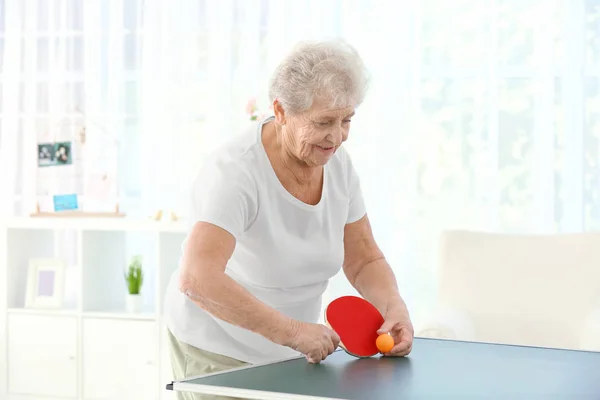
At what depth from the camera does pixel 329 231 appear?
6.77 ft

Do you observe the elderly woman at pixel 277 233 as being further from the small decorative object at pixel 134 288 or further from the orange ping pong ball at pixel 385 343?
the small decorative object at pixel 134 288

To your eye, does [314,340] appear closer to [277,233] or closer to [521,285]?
[277,233]

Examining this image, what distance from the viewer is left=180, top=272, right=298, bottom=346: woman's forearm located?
180cm

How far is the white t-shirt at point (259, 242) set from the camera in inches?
74.6

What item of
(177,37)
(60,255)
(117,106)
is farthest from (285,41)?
(60,255)

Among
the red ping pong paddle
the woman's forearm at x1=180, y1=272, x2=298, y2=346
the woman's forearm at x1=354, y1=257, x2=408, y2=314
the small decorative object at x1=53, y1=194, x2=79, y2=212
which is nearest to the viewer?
the woman's forearm at x1=180, y1=272, x2=298, y2=346

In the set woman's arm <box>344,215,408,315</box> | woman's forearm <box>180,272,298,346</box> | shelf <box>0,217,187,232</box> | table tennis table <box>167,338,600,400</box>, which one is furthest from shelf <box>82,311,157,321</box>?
woman's forearm <box>180,272,298,346</box>

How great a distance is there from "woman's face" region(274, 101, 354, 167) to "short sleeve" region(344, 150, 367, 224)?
22cm

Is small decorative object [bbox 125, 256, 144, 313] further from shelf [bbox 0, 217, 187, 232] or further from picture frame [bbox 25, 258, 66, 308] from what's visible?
picture frame [bbox 25, 258, 66, 308]

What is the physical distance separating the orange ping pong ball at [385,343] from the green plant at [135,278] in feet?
7.64

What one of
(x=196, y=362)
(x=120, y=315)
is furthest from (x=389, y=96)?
(x=196, y=362)

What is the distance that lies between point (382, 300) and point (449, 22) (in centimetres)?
216

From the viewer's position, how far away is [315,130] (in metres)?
1.91

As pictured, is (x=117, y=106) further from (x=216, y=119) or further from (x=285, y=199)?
(x=285, y=199)
